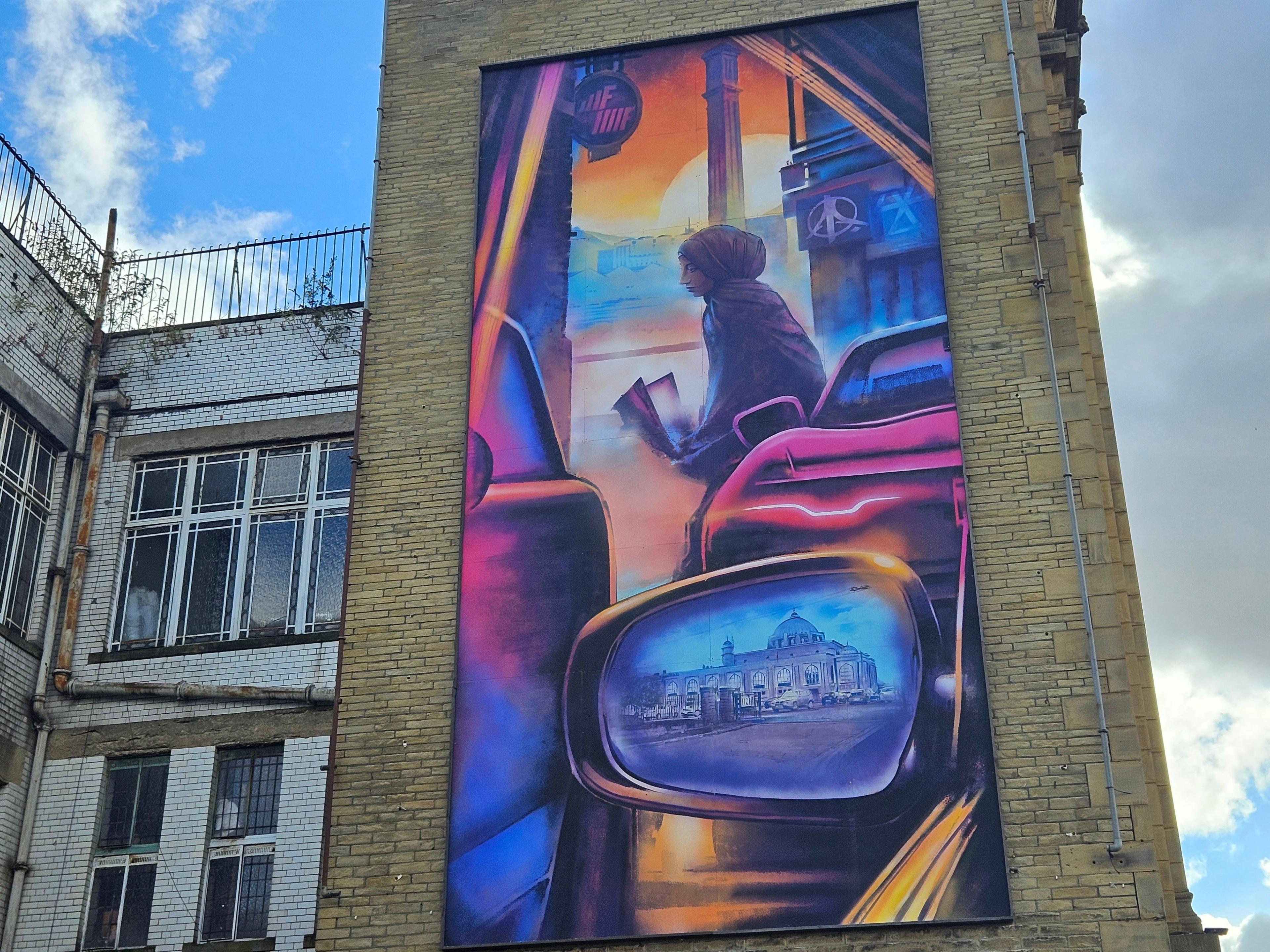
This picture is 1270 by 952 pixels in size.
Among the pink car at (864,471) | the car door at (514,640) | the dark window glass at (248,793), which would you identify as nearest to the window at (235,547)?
the dark window glass at (248,793)

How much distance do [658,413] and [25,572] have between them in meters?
9.12

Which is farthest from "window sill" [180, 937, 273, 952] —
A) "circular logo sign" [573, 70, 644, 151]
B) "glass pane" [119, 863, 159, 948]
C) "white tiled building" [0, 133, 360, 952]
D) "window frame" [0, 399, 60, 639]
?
"circular logo sign" [573, 70, 644, 151]

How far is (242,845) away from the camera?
18516 mm

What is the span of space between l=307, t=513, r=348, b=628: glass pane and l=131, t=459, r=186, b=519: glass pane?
7.05 feet

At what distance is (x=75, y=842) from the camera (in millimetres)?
18797

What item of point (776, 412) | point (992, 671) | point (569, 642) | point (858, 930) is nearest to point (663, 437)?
point (776, 412)

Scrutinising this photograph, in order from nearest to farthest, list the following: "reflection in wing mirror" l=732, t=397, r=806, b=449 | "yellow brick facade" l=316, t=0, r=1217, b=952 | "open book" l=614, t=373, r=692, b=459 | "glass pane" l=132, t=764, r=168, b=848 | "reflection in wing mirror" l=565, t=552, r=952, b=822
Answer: "yellow brick facade" l=316, t=0, r=1217, b=952 → "reflection in wing mirror" l=565, t=552, r=952, b=822 → "reflection in wing mirror" l=732, t=397, r=806, b=449 → "open book" l=614, t=373, r=692, b=459 → "glass pane" l=132, t=764, r=168, b=848

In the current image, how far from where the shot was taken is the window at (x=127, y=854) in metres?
18.3

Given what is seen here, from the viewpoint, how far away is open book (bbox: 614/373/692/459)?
16422mm

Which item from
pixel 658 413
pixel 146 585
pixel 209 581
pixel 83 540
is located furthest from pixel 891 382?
pixel 83 540

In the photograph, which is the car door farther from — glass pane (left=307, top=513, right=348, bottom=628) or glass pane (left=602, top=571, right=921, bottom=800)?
glass pane (left=307, top=513, right=348, bottom=628)

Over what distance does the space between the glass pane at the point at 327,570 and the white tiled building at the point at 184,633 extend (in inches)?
1.0

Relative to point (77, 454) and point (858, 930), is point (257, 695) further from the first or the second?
point (858, 930)

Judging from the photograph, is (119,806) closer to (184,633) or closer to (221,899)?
(221,899)
